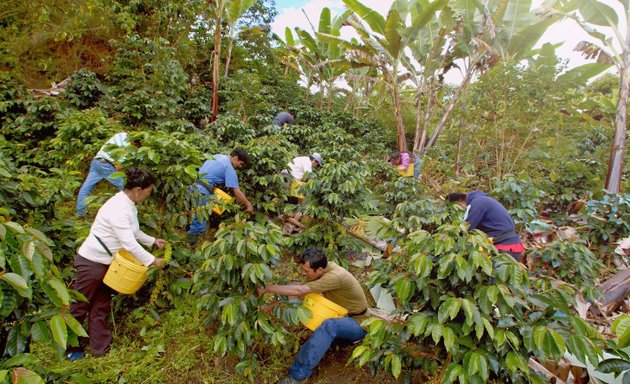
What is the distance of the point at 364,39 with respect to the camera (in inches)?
367

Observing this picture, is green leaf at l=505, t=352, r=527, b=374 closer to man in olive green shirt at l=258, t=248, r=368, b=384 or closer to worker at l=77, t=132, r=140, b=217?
man in olive green shirt at l=258, t=248, r=368, b=384

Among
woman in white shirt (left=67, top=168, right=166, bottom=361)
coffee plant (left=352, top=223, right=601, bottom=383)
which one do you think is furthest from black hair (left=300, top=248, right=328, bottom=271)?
woman in white shirt (left=67, top=168, right=166, bottom=361)

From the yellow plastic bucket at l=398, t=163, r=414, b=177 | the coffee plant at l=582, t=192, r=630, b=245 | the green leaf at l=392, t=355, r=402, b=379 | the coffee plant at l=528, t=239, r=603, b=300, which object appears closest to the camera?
the green leaf at l=392, t=355, r=402, b=379

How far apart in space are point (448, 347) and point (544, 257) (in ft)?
10.5

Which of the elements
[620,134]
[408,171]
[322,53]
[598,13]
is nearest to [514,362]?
[408,171]

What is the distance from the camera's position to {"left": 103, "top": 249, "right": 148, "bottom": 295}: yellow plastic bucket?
8.29ft

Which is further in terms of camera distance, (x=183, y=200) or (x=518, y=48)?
(x=518, y=48)

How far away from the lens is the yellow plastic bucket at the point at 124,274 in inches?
99.5

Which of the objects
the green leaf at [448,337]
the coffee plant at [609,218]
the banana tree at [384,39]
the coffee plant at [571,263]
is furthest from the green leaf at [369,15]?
the green leaf at [448,337]

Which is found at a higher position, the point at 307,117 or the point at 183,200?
the point at 307,117

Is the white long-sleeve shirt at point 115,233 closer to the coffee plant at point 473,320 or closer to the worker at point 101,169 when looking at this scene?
the worker at point 101,169

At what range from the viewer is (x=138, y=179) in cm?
259

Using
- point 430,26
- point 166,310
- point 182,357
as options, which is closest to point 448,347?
point 182,357

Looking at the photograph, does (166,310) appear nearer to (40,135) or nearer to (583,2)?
(40,135)
